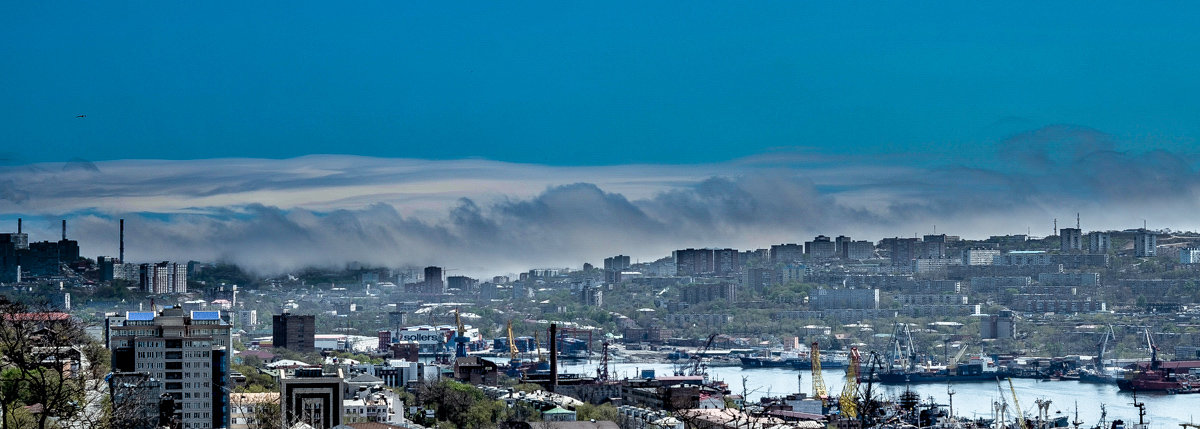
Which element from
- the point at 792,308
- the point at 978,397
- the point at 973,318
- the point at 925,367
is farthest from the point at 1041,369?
the point at 792,308

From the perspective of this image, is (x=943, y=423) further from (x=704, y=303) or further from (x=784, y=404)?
(x=704, y=303)

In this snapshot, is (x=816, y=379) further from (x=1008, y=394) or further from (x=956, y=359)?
(x=956, y=359)

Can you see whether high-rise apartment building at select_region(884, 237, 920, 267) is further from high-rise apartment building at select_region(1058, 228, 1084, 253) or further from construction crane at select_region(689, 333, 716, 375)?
construction crane at select_region(689, 333, 716, 375)

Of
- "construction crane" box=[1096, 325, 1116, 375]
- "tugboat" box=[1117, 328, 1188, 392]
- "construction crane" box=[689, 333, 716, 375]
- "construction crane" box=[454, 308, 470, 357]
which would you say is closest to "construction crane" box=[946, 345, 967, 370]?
"construction crane" box=[1096, 325, 1116, 375]

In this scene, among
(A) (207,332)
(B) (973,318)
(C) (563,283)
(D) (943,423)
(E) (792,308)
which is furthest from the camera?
(C) (563,283)

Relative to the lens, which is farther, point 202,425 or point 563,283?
point 563,283

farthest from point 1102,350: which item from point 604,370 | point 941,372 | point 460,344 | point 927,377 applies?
point 460,344
